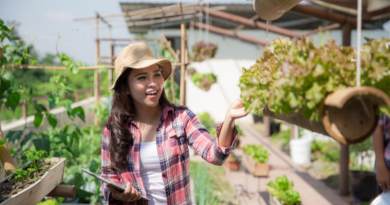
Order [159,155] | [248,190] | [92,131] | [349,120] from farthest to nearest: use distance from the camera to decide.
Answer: [248,190]
[92,131]
[159,155]
[349,120]

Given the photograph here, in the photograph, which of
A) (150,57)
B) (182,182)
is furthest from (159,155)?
(150,57)

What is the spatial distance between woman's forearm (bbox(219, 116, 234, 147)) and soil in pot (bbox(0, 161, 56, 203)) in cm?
93

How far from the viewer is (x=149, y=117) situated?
61.9 inches

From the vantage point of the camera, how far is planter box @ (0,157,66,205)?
1143mm

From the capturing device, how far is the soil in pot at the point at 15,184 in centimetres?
116

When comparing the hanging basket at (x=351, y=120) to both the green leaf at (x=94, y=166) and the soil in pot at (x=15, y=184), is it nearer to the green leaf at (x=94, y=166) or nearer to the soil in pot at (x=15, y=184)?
the soil in pot at (x=15, y=184)

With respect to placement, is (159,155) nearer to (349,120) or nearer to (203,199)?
(349,120)

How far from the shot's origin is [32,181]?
4.28 ft

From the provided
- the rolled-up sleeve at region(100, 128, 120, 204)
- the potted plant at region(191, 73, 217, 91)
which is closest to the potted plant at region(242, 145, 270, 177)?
the potted plant at region(191, 73, 217, 91)

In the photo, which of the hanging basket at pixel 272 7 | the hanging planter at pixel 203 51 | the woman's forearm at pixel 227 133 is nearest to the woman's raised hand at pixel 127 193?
the woman's forearm at pixel 227 133

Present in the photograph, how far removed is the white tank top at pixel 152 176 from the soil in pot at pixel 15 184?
0.53 meters

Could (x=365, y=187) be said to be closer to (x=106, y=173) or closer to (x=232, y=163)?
(x=232, y=163)

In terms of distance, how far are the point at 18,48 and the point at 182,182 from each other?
1.97 m

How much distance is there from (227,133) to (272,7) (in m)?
0.57
